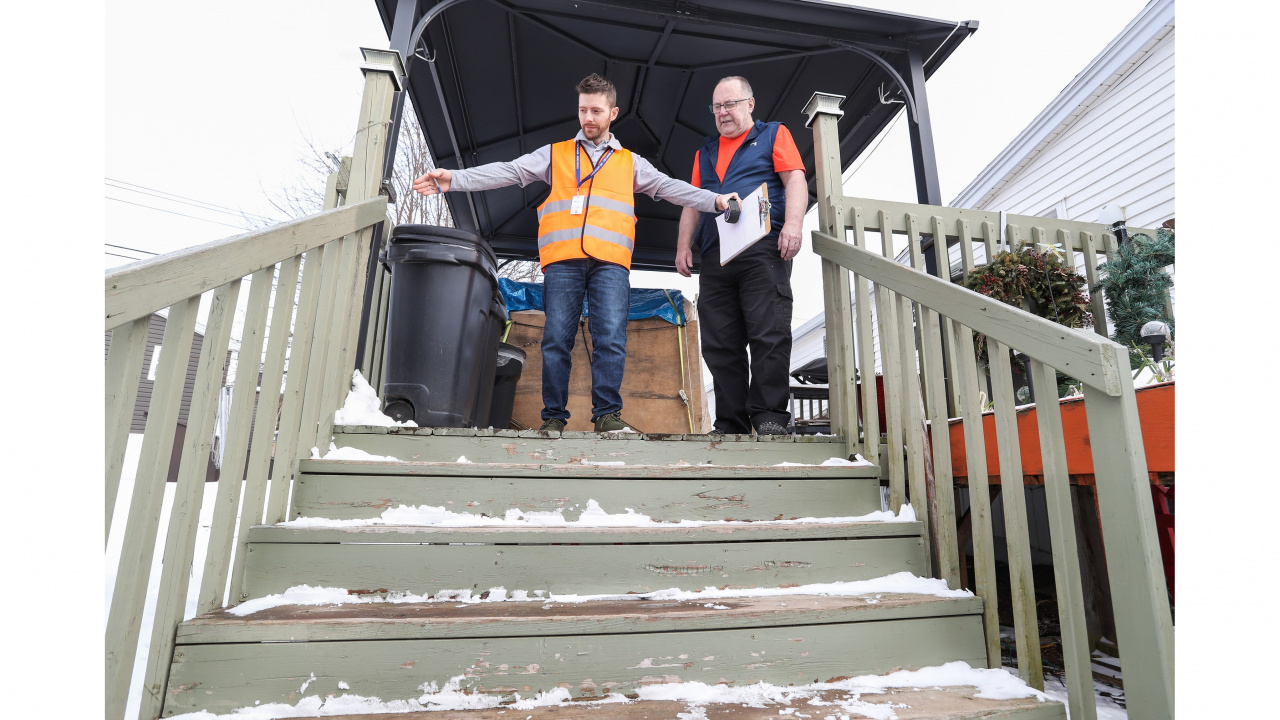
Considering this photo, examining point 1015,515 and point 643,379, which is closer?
point 1015,515

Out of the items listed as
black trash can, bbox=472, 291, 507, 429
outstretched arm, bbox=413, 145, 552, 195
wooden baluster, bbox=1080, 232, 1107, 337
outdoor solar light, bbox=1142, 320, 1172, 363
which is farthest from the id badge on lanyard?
wooden baluster, bbox=1080, 232, 1107, 337

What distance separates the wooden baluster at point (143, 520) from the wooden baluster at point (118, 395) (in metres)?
0.05

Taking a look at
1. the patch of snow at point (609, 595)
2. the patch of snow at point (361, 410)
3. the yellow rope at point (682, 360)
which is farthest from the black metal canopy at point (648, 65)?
the patch of snow at point (609, 595)

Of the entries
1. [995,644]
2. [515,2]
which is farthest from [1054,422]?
[515,2]

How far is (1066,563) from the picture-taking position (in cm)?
121

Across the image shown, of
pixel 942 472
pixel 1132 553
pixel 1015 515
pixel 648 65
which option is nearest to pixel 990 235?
pixel 942 472

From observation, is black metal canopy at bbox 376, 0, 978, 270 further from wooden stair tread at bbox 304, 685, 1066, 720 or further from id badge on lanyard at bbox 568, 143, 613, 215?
wooden stair tread at bbox 304, 685, 1066, 720

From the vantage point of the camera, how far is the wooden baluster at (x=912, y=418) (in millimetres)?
1766

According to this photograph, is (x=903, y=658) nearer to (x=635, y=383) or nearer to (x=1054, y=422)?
(x=1054, y=422)

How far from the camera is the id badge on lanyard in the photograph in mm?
2451

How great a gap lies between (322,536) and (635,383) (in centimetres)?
311

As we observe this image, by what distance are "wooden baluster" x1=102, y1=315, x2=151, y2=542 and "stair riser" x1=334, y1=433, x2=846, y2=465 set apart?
3.01ft

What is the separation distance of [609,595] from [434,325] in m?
1.47

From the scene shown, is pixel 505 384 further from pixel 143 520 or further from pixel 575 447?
pixel 143 520
